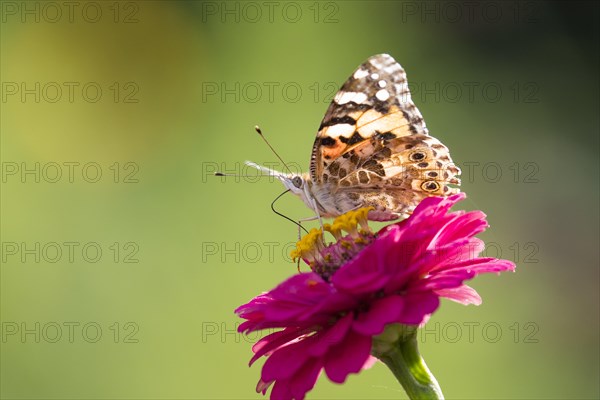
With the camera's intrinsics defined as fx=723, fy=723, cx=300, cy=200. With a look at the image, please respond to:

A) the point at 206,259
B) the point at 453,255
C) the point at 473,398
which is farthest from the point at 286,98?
the point at 453,255

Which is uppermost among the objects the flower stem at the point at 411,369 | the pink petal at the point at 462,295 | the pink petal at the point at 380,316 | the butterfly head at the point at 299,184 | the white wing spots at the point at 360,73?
the white wing spots at the point at 360,73

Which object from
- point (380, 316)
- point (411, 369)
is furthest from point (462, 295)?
point (380, 316)

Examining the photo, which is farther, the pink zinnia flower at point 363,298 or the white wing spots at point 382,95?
the white wing spots at point 382,95

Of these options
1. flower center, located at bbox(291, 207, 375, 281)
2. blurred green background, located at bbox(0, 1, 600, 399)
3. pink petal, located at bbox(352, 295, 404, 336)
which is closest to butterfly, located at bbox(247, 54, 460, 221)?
flower center, located at bbox(291, 207, 375, 281)

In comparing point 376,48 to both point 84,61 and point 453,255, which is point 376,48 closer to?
point 84,61

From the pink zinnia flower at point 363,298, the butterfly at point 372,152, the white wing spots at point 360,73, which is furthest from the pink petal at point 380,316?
the white wing spots at point 360,73

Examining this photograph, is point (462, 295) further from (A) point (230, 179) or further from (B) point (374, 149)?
(A) point (230, 179)

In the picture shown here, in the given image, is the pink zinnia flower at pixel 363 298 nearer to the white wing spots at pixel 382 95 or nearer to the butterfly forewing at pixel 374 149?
the butterfly forewing at pixel 374 149
